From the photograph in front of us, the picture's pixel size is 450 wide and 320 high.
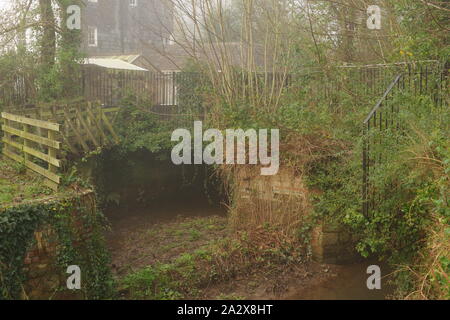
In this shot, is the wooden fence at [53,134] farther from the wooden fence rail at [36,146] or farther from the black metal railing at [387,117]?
the black metal railing at [387,117]

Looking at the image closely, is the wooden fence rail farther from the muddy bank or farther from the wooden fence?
the muddy bank

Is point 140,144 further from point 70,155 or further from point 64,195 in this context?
point 64,195

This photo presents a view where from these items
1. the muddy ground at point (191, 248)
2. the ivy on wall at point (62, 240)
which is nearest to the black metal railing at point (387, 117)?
the muddy ground at point (191, 248)

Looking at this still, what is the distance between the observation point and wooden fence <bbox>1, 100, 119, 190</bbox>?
8.93 meters

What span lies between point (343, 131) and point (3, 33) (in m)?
11.4

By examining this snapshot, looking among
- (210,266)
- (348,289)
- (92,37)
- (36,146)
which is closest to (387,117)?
(348,289)

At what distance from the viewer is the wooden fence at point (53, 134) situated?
→ 8.93 m

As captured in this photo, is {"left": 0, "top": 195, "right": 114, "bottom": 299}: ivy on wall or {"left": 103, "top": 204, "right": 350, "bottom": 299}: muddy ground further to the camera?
{"left": 103, "top": 204, "right": 350, "bottom": 299}: muddy ground

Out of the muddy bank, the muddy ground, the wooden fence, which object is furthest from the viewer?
the wooden fence

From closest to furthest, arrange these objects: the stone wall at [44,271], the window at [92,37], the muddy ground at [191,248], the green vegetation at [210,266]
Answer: the stone wall at [44,271], the green vegetation at [210,266], the muddy ground at [191,248], the window at [92,37]

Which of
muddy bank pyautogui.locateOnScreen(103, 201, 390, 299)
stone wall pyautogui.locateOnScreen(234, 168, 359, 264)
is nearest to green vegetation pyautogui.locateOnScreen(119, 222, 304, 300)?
muddy bank pyautogui.locateOnScreen(103, 201, 390, 299)

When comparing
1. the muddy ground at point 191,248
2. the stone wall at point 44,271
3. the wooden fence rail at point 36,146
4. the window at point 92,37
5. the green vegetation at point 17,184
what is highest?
the window at point 92,37

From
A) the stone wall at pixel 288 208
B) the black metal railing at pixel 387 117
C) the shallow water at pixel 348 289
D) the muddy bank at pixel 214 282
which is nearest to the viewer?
the black metal railing at pixel 387 117
